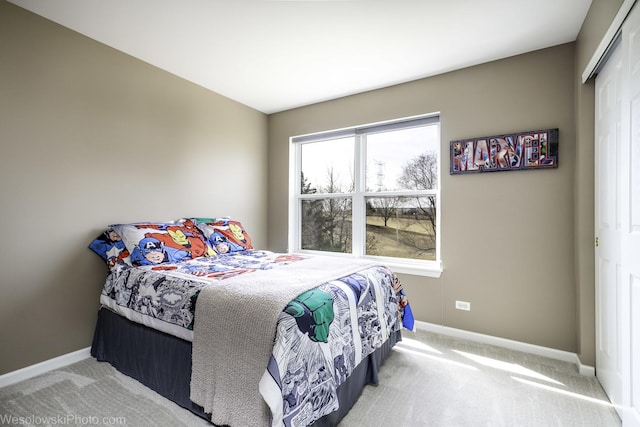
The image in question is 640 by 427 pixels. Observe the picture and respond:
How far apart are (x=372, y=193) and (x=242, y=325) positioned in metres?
2.40

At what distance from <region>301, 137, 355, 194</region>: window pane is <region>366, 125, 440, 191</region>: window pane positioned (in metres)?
0.27

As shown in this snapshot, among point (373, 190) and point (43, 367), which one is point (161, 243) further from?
point (373, 190)

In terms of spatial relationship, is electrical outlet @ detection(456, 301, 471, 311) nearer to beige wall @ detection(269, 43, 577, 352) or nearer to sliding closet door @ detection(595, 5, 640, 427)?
beige wall @ detection(269, 43, 577, 352)

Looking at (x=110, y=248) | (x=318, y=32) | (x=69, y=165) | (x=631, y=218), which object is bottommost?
(x=110, y=248)

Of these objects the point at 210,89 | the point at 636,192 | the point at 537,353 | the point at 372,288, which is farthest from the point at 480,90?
the point at 210,89

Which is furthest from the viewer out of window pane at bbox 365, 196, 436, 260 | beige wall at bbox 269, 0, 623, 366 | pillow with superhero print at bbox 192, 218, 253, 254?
window pane at bbox 365, 196, 436, 260

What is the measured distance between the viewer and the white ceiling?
2.02m

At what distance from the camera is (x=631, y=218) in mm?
1492

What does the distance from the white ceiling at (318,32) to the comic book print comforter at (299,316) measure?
1812mm

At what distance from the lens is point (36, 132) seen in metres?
2.15

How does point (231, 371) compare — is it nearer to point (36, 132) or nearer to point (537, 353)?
point (36, 132)

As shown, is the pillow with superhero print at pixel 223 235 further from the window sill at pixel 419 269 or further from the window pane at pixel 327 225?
the window sill at pixel 419 269

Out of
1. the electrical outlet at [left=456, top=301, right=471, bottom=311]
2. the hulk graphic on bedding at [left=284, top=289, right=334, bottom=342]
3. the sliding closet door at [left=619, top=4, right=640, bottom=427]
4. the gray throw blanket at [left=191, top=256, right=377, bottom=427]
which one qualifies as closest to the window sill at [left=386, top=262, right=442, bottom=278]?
the electrical outlet at [left=456, top=301, right=471, bottom=311]

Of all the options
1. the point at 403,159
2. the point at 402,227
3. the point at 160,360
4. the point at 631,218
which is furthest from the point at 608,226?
the point at 160,360
